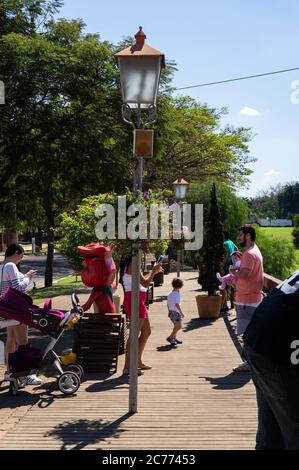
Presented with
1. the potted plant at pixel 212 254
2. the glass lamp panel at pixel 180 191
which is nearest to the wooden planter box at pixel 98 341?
the potted plant at pixel 212 254

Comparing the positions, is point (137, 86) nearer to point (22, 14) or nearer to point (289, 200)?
point (22, 14)

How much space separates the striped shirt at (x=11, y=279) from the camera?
7.22 metres

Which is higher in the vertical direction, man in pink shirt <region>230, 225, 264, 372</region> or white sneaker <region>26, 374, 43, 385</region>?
man in pink shirt <region>230, 225, 264, 372</region>

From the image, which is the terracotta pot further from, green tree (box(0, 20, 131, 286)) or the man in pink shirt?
the man in pink shirt

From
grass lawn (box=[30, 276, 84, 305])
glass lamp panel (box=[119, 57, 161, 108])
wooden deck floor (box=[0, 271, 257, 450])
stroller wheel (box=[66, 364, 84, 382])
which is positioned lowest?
grass lawn (box=[30, 276, 84, 305])

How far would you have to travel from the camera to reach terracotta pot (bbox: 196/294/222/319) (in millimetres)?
12711

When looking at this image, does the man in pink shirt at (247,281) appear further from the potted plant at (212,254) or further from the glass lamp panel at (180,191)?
the glass lamp panel at (180,191)

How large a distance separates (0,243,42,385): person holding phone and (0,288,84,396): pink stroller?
0.13 metres

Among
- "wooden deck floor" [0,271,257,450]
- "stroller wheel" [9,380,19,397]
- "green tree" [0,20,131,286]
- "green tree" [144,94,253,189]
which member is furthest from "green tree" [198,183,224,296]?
"green tree" [144,94,253,189]

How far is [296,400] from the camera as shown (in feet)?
9.16

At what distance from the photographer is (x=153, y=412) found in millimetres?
6086

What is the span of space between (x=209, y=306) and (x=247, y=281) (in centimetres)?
499

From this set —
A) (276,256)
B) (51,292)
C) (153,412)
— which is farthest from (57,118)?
(276,256)
